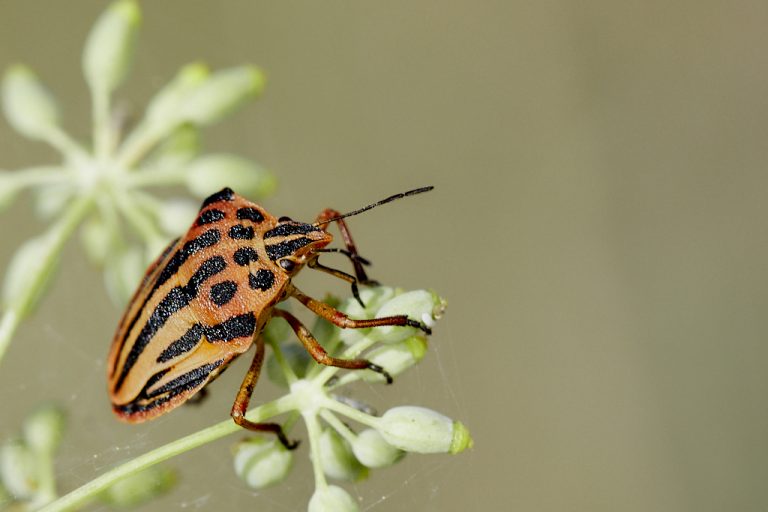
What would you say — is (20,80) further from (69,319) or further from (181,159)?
(69,319)

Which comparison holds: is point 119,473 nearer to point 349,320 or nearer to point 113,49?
point 349,320

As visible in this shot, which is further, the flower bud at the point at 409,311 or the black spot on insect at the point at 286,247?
the black spot on insect at the point at 286,247

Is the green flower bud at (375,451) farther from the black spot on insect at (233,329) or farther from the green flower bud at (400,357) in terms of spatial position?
the black spot on insect at (233,329)

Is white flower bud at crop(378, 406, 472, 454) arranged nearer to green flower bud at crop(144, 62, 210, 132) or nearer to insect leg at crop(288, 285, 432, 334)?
insect leg at crop(288, 285, 432, 334)

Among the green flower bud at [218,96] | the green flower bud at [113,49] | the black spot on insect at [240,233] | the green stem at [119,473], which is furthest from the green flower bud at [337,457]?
the green flower bud at [113,49]

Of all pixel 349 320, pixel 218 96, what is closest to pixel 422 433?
pixel 349 320

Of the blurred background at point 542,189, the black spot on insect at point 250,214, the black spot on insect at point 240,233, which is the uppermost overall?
the black spot on insect at point 250,214
